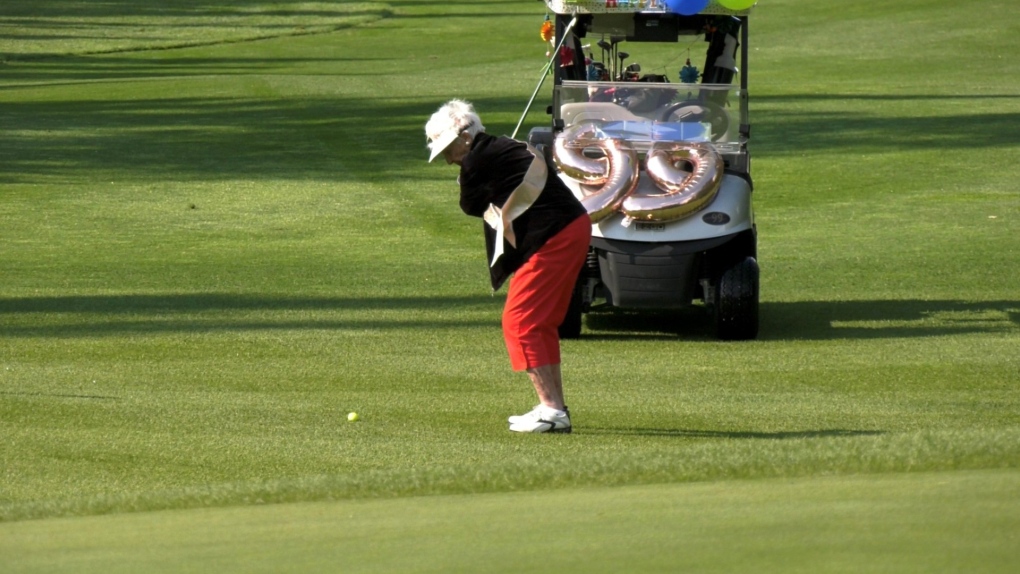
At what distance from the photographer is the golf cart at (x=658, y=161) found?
10102mm

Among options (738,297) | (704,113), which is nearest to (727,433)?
(738,297)

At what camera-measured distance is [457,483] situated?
5.79 m

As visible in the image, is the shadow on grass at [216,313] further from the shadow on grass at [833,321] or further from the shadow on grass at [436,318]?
the shadow on grass at [833,321]

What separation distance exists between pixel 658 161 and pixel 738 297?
1065 mm

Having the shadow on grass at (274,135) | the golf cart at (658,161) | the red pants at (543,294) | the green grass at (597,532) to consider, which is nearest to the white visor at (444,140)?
the red pants at (543,294)

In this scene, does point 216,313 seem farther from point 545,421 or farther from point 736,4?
point 545,421

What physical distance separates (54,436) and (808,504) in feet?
13.0

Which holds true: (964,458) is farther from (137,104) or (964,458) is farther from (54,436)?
(137,104)

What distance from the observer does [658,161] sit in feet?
34.1

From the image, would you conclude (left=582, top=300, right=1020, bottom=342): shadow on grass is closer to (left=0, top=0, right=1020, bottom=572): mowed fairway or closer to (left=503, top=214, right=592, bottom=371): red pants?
(left=0, top=0, right=1020, bottom=572): mowed fairway

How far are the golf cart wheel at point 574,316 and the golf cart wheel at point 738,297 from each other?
911mm

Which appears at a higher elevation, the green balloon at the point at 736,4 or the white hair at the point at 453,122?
the white hair at the point at 453,122

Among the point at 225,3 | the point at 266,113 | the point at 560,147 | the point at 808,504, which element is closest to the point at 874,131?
the point at 266,113

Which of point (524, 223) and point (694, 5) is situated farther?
point (694, 5)
